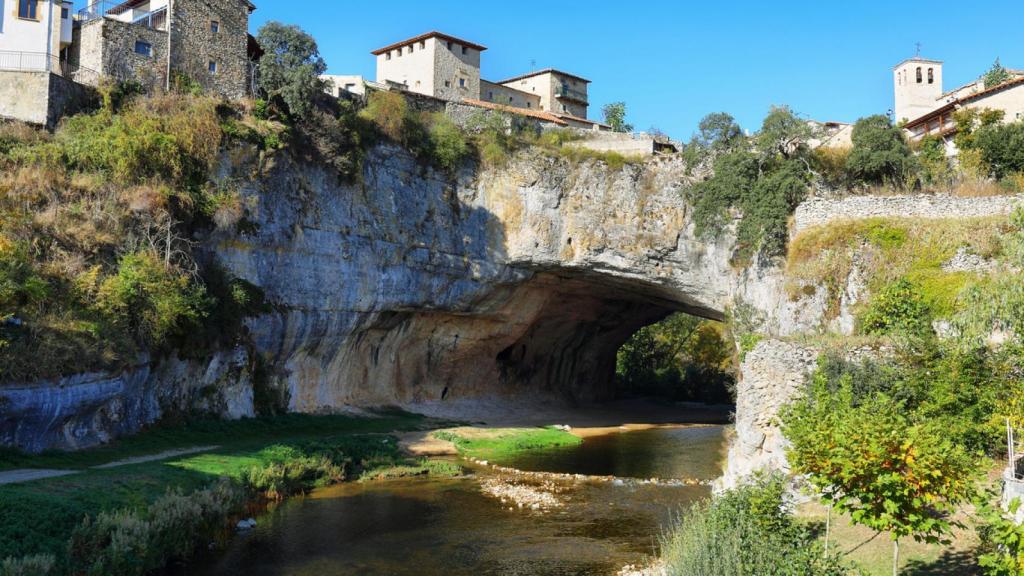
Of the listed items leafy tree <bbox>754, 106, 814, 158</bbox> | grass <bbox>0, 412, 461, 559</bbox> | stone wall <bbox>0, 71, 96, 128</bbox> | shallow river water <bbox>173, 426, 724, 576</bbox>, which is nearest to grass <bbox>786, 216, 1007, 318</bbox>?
leafy tree <bbox>754, 106, 814, 158</bbox>

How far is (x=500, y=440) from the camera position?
114 ft

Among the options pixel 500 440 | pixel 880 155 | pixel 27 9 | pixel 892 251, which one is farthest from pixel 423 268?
pixel 880 155

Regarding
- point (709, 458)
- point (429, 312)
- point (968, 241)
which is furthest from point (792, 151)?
point (429, 312)

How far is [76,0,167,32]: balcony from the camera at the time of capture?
32.2 meters

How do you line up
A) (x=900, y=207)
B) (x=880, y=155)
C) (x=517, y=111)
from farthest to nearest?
(x=517, y=111) < (x=880, y=155) < (x=900, y=207)

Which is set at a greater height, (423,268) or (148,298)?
(423,268)

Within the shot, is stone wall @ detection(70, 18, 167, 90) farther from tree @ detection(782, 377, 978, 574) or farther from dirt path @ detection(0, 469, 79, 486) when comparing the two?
tree @ detection(782, 377, 978, 574)

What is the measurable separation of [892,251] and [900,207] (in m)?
2.35

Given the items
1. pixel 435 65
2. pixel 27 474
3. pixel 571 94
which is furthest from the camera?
pixel 571 94

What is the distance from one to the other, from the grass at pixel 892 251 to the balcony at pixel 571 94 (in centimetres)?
3500

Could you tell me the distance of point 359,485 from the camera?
2511 cm

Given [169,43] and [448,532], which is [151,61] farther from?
[448,532]

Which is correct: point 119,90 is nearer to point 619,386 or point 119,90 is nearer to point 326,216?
point 326,216

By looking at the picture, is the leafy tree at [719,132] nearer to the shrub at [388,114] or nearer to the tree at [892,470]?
the shrub at [388,114]
